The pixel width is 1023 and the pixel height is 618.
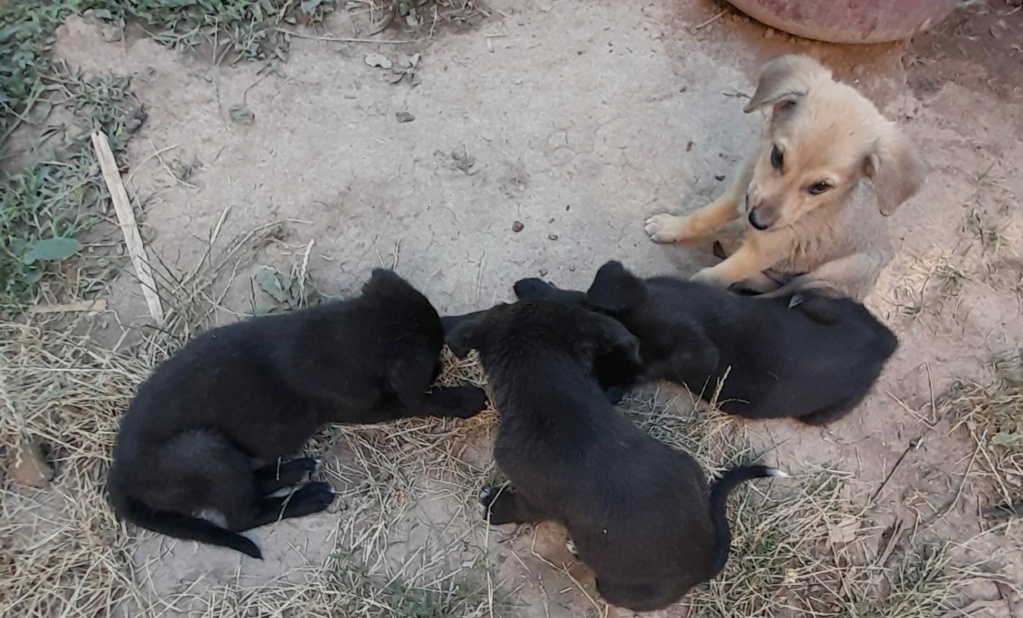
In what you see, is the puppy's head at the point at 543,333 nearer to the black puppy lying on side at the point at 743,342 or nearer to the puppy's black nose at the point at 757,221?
the black puppy lying on side at the point at 743,342

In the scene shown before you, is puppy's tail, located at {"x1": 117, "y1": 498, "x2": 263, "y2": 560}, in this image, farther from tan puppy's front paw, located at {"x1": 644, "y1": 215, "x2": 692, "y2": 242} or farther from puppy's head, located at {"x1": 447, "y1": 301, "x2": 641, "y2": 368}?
tan puppy's front paw, located at {"x1": 644, "y1": 215, "x2": 692, "y2": 242}

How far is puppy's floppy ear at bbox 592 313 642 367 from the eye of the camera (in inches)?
129

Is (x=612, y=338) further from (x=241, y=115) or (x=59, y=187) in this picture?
(x=59, y=187)

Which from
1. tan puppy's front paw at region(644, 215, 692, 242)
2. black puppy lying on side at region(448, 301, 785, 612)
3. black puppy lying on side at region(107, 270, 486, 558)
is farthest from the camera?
tan puppy's front paw at region(644, 215, 692, 242)

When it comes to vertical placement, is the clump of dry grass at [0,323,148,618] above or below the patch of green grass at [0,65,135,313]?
below

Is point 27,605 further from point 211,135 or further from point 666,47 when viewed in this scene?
point 666,47

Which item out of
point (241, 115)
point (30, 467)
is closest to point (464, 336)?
point (30, 467)

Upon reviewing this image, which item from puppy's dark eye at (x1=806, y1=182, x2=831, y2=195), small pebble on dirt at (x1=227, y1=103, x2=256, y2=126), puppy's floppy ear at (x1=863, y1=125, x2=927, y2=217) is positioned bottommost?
small pebble on dirt at (x1=227, y1=103, x2=256, y2=126)

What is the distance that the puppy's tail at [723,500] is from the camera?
3.38 m

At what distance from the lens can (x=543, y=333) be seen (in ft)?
10.6

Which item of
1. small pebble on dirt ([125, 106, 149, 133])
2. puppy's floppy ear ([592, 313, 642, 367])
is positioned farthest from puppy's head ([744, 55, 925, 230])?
small pebble on dirt ([125, 106, 149, 133])

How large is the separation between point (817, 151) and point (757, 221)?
0.40 metres

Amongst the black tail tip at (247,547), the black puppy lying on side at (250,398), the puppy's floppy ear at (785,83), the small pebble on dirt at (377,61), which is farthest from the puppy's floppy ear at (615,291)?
the small pebble on dirt at (377,61)

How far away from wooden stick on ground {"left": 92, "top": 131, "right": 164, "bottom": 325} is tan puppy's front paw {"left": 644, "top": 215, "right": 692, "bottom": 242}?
104 inches
